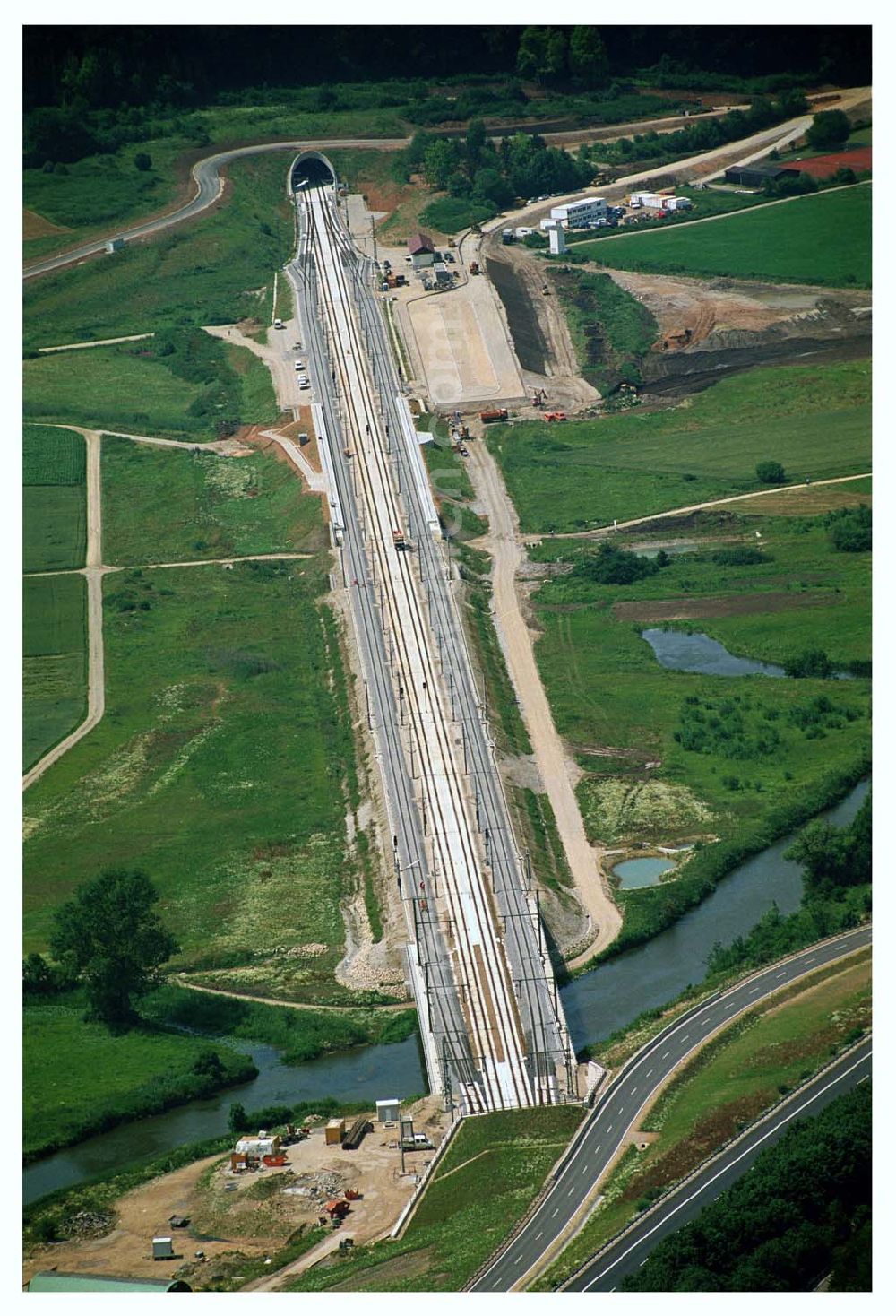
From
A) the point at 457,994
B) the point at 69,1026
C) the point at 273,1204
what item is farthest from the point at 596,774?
the point at 273,1204

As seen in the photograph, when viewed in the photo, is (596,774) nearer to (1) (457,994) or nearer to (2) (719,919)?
(2) (719,919)

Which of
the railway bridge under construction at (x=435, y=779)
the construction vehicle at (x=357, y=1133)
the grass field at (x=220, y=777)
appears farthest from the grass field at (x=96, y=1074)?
the railway bridge under construction at (x=435, y=779)

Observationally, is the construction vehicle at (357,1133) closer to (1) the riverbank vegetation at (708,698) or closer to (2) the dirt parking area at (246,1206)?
(2) the dirt parking area at (246,1206)

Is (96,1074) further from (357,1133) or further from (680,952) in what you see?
(680,952)

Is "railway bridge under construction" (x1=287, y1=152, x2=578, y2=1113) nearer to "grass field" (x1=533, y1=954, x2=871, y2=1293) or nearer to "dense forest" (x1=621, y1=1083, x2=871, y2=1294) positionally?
"grass field" (x1=533, y1=954, x2=871, y2=1293)

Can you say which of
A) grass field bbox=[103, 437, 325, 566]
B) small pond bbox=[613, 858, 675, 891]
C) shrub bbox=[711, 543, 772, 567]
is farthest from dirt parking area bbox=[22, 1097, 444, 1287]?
grass field bbox=[103, 437, 325, 566]
